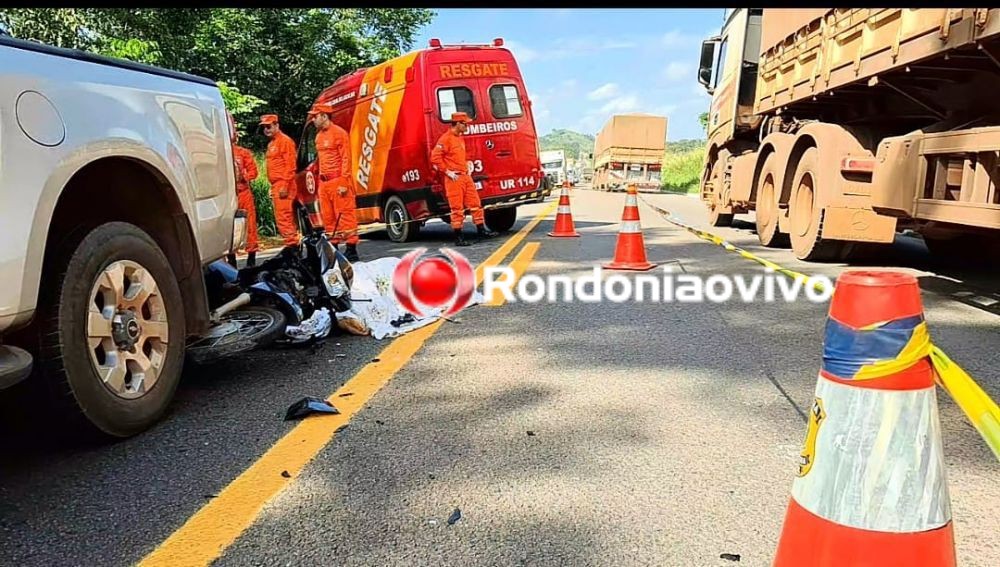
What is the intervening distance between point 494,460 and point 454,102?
8805 mm

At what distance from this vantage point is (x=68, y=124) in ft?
8.05

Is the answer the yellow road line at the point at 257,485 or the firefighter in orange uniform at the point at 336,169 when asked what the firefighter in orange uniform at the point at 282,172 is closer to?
the firefighter in orange uniform at the point at 336,169

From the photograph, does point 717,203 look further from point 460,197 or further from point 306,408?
point 306,408

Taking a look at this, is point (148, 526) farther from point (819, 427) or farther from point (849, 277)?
point (849, 277)

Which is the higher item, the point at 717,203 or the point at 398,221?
the point at 717,203

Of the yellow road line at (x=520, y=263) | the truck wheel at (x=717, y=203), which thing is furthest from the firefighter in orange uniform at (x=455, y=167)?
the truck wheel at (x=717, y=203)

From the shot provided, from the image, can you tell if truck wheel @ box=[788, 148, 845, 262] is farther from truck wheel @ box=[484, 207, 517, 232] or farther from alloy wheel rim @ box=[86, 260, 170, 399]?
alloy wheel rim @ box=[86, 260, 170, 399]

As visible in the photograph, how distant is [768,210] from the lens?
9.70 meters

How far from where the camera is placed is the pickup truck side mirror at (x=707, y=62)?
519 inches

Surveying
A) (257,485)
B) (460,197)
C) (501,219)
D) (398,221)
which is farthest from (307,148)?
(257,485)

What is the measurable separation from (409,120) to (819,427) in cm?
970

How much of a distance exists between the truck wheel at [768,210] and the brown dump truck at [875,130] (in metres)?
0.02
